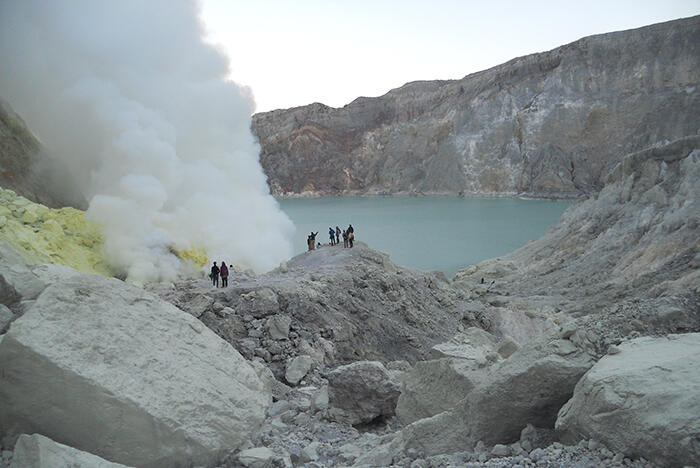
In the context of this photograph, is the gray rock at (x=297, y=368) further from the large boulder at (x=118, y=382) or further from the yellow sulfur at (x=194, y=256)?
the yellow sulfur at (x=194, y=256)

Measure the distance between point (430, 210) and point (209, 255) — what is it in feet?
142

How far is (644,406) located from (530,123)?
7670 centimetres

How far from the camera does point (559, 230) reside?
2288 cm

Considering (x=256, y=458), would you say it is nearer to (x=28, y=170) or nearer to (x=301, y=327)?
(x=301, y=327)

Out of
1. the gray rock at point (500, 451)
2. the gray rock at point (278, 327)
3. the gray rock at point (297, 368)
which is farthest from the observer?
the gray rock at point (278, 327)

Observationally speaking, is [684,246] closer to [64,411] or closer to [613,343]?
[613,343]

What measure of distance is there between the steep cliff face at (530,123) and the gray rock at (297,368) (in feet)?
218

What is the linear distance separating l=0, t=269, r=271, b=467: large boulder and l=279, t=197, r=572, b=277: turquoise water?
20743 millimetres

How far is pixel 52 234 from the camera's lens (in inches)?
619

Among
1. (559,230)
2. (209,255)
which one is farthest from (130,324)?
(559,230)

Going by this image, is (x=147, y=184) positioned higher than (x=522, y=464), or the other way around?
(x=147, y=184)

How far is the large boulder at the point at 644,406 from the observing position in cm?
302

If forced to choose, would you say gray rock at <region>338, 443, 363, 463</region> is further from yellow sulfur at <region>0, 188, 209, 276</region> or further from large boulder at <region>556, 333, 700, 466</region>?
yellow sulfur at <region>0, 188, 209, 276</region>

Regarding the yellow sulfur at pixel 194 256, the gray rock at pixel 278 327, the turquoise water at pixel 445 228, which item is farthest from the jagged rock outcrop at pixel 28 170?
the gray rock at pixel 278 327
